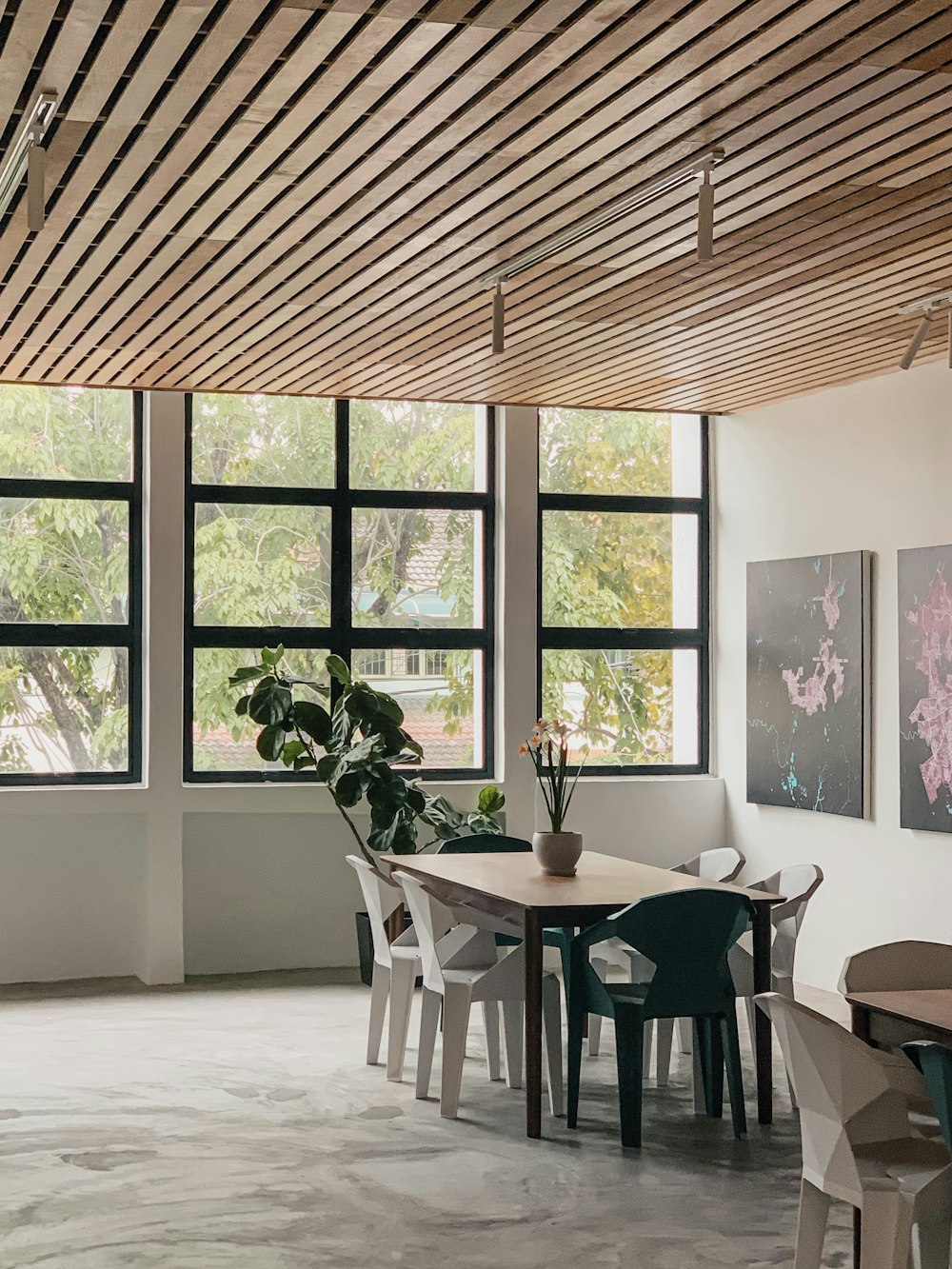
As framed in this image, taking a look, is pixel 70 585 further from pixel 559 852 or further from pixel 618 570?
pixel 559 852

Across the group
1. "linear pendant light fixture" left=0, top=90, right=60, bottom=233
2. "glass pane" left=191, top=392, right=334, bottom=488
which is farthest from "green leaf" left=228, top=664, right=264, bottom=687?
"linear pendant light fixture" left=0, top=90, right=60, bottom=233

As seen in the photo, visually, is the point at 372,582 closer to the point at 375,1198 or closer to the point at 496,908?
the point at 496,908

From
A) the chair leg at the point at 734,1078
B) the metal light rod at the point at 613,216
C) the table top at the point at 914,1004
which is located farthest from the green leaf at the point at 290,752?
the table top at the point at 914,1004

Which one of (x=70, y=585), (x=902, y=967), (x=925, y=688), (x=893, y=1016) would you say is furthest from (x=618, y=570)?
(x=893, y=1016)

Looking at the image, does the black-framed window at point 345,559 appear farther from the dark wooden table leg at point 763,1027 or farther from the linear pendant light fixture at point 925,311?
the dark wooden table leg at point 763,1027

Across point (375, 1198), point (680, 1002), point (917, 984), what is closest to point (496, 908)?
point (680, 1002)

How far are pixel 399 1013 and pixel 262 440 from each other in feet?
12.3

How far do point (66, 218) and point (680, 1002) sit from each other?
3380 millimetres

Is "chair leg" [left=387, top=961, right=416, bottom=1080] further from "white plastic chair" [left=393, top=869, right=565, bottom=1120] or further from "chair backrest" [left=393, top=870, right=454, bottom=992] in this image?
"chair backrest" [left=393, top=870, right=454, bottom=992]

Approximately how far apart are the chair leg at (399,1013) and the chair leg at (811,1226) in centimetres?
269

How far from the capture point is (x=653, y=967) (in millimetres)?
6480

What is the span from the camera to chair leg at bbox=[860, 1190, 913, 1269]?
339 cm

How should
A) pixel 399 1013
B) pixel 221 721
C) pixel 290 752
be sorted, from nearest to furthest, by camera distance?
pixel 399 1013 → pixel 290 752 → pixel 221 721

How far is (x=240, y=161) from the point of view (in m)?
4.59
